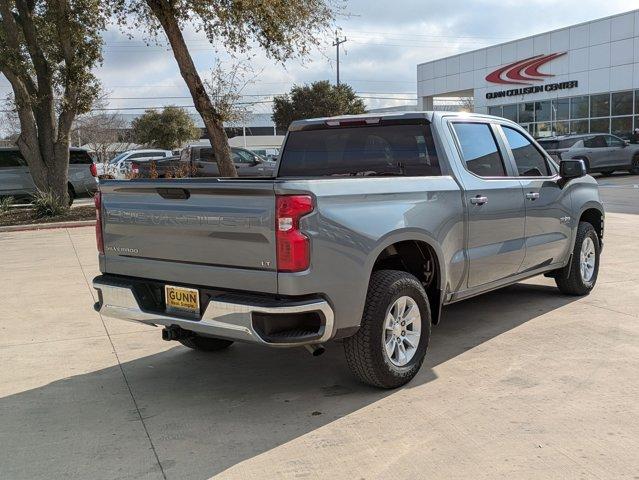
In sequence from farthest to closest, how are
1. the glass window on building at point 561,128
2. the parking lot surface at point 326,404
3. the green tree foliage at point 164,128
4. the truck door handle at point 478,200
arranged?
the green tree foliage at point 164,128, the glass window on building at point 561,128, the truck door handle at point 478,200, the parking lot surface at point 326,404

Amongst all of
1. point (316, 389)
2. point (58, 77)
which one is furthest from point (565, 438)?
point (58, 77)

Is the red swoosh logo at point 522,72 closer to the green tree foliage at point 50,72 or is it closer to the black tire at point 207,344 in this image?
the green tree foliage at point 50,72

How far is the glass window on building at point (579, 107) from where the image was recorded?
33.3 m

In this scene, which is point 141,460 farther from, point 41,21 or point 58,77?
point 41,21

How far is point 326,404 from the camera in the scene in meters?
4.25

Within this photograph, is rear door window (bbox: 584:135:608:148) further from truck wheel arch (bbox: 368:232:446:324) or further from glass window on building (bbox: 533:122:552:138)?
truck wheel arch (bbox: 368:232:446:324)

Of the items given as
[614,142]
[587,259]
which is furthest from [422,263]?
[614,142]

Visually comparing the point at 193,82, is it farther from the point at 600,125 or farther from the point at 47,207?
the point at 600,125

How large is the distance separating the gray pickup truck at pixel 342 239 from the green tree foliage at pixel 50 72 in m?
12.5

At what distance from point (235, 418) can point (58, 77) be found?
1499 centimetres

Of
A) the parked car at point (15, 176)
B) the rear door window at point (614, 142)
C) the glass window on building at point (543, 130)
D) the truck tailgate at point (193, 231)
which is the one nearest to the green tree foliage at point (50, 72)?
the parked car at point (15, 176)

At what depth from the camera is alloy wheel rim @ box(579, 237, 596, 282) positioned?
6767mm

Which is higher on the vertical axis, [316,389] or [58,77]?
[58,77]

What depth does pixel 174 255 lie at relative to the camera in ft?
13.7
